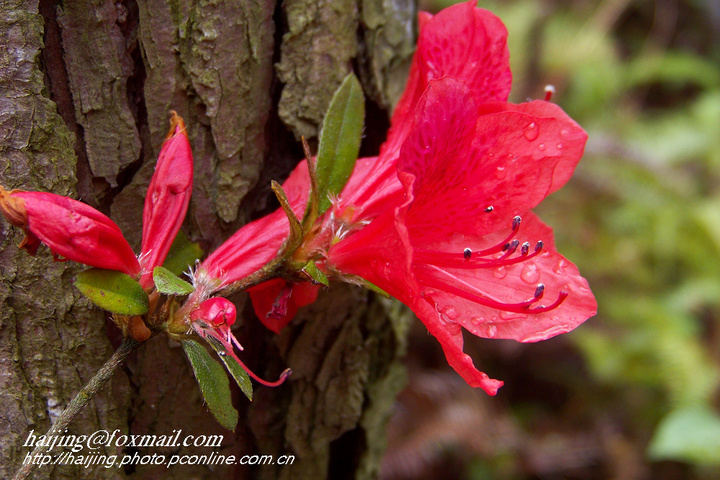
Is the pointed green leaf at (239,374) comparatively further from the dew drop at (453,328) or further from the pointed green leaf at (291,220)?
the dew drop at (453,328)

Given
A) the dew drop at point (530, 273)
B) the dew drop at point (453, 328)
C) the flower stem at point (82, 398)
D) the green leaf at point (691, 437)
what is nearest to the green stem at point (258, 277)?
the flower stem at point (82, 398)

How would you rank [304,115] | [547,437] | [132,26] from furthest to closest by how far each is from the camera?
[547,437] < [304,115] < [132,26]

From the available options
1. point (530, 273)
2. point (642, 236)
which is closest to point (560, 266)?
point (530, 273)

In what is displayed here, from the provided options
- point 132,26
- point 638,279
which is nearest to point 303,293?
point 132,26

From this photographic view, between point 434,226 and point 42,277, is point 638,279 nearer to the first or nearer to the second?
point 434,226

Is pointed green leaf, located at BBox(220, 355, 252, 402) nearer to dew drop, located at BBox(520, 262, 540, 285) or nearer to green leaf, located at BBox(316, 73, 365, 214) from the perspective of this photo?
green leaf, located at BBox(316, 73, 365, 214)

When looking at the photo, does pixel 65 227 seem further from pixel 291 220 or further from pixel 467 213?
pixel 467 213
